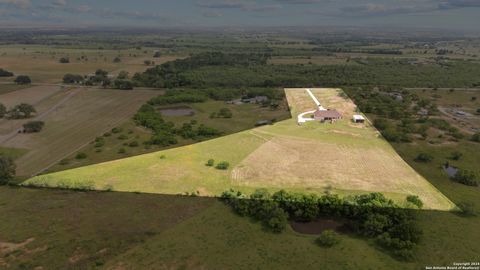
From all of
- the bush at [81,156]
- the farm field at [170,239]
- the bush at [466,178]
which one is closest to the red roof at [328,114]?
the bush at [466,178]

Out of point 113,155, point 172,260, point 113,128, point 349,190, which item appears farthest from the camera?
point 113,128

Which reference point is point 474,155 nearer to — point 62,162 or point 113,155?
point 113,155

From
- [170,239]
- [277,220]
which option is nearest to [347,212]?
[277,220]

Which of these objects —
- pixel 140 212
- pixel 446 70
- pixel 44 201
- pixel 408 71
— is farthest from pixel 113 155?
pixel 446 70

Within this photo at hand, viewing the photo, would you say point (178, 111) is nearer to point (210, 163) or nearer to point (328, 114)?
point (328, 114)

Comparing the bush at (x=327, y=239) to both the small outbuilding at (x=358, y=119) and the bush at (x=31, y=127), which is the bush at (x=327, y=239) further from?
the bush at (x=31, y=127)

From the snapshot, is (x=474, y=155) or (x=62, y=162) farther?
(x=474, y=155)
